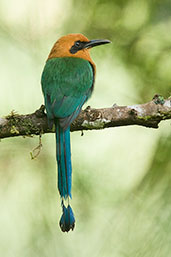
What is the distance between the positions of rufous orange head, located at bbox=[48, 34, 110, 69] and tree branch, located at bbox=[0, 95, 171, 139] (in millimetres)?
711

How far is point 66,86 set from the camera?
325 cm

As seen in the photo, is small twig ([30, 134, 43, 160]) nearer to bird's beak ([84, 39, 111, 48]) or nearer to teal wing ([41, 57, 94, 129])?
teal wing ([41, 57, 94, 129])

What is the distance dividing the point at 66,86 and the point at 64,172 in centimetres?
76

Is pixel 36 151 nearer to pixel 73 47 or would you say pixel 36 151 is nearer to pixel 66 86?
pixel 66 86

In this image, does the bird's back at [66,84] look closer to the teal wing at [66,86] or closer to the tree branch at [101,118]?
the teal wing at [66,86]

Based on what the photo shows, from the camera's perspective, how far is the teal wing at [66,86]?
2.97 metres

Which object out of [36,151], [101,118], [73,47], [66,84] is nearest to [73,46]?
[73,47]

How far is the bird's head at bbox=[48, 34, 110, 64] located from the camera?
3465 millimetres

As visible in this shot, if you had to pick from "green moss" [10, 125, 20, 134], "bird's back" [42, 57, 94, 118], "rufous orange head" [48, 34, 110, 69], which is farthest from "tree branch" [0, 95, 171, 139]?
"rufous orange head" [48, 34, 110, 69]

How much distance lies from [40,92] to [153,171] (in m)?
1.15

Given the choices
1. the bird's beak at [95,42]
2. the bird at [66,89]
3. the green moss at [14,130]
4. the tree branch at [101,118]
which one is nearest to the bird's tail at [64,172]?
the bird at [66,89]

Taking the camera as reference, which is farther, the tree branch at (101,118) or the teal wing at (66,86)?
the teal wing at (66,86)

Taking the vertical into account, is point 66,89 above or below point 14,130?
above

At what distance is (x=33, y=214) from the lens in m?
2.63
